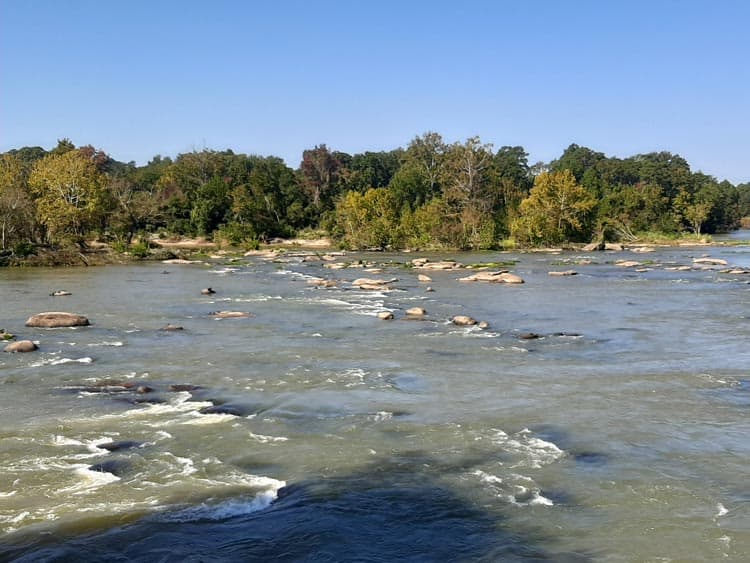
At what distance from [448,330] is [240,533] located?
13.8 metres

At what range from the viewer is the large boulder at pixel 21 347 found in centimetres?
1683

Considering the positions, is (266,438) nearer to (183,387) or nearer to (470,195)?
(183,387)

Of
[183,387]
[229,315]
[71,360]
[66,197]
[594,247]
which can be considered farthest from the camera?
[594,247]

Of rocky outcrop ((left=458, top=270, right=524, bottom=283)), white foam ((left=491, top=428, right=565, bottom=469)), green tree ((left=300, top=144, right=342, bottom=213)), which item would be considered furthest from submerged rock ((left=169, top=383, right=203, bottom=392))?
green tree ((left=300, top=144, right=342, bottom=213))

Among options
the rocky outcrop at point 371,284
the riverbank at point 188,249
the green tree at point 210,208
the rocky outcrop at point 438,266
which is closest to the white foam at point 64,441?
the rocky outcrop at point 371,284

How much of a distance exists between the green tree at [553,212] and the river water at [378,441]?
43289 mm

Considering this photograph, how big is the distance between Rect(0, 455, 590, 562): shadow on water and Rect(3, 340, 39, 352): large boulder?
1122 centimetres

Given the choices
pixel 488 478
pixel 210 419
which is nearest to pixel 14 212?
pixel 210 419

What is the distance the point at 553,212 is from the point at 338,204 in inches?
868

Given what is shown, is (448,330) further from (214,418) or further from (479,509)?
(479,509)

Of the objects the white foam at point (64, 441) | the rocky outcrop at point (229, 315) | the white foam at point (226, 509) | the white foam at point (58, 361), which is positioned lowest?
the white foam at point (226, 509)

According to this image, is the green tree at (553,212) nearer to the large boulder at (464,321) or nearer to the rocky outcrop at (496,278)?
the rocky outcrop at (496,278)

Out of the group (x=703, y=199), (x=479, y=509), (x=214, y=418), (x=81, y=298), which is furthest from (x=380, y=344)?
(x=703, y=199)

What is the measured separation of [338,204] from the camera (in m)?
72.8
